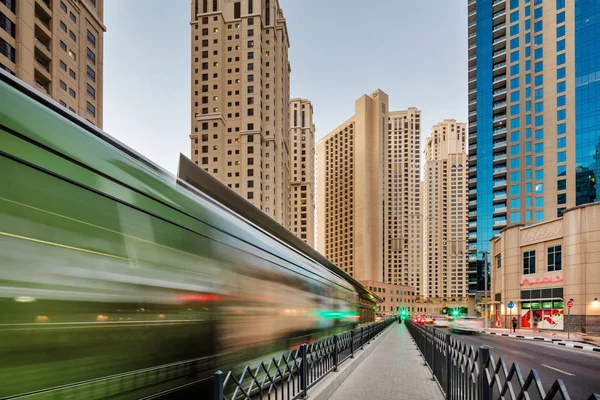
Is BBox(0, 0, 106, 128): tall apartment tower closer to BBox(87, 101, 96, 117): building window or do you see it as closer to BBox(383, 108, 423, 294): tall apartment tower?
BBox(87, 101, 96, 117): building window

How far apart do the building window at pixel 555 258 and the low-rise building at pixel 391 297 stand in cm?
8042

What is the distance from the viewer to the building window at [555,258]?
33656mm

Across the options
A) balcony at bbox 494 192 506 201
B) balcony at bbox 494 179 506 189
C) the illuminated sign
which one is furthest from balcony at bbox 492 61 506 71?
the illuminated sign

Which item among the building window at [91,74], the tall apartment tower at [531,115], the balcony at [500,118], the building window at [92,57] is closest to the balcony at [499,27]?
the tall apartment tower at [531,115]

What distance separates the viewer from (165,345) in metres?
4.11

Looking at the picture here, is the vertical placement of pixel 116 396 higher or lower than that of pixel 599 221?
lower

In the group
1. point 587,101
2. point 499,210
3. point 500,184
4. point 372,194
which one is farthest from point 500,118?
point 372,194

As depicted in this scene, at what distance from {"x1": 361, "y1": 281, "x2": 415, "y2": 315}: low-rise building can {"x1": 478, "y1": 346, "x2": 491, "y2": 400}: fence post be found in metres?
112

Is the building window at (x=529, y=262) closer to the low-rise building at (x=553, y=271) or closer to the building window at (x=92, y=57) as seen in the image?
the low-rise building at (x=553, y=271)

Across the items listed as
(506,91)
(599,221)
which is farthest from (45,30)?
(506,91)

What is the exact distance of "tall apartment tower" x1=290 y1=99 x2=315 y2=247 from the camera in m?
119

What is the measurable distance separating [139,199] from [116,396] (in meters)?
1.87

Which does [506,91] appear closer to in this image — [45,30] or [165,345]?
[45,30]

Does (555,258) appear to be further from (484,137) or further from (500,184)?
(484,137)
